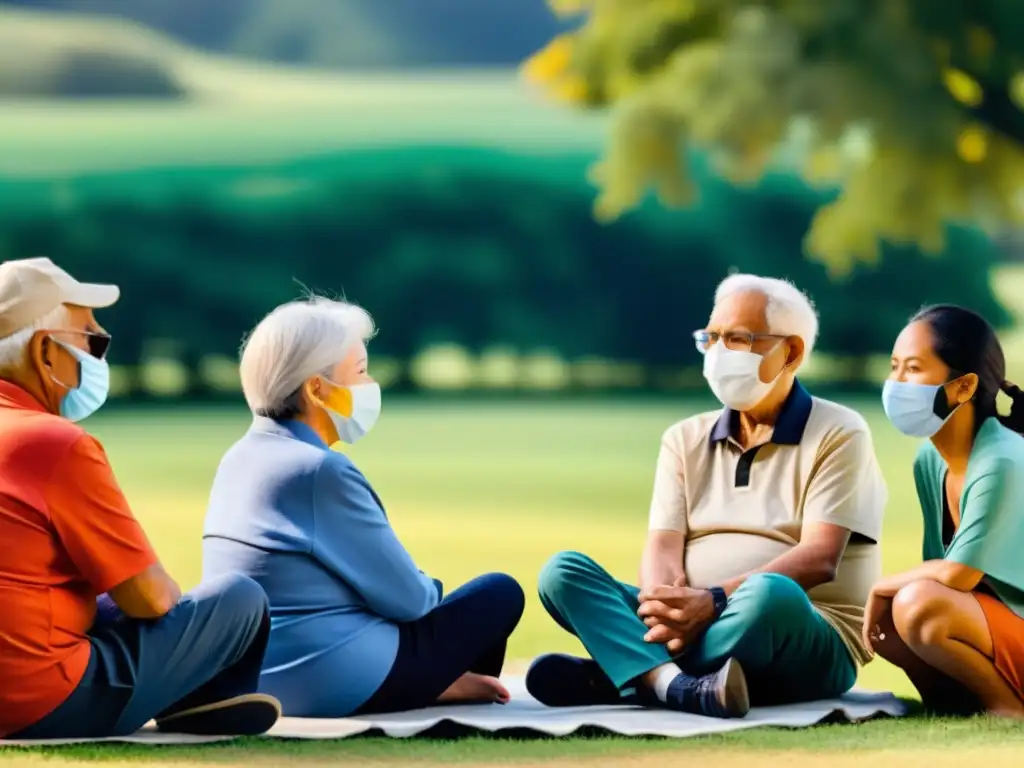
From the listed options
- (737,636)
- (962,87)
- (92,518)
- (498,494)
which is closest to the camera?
(92,518)

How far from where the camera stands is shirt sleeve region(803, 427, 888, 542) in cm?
507

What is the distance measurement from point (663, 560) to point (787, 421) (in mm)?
559

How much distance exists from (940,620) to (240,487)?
1.97 metres

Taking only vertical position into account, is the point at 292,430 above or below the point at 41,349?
below

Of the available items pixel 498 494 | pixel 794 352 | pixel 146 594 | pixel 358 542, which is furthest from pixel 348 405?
pixel 498 494

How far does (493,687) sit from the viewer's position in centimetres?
525

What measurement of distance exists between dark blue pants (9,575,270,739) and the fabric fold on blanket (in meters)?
0.07

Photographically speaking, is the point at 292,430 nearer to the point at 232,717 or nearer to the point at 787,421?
the point at 232,717

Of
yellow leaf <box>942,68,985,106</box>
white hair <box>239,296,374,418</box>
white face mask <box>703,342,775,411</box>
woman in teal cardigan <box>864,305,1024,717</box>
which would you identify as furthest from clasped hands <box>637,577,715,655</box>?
yellow leaf <box>942,68,985,106</box>

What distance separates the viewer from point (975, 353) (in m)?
4.95

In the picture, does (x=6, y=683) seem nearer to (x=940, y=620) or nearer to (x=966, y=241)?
(x=940, y=620)

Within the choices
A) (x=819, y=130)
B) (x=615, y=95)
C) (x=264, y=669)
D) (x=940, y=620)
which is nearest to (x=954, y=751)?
A: (x=940, y=620)

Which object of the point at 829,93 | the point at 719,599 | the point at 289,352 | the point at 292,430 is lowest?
the point at 719,599

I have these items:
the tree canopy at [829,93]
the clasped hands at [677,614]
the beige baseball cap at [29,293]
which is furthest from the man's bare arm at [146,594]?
the tree canopy at [829,93]
